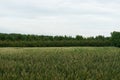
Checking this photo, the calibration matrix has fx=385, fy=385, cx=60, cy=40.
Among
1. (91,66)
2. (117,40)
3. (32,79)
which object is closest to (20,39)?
(117,40)

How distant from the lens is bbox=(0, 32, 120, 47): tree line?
43622 millimetres

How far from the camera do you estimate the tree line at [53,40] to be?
4362cm

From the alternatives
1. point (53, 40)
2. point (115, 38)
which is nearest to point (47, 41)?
point (53, 40)

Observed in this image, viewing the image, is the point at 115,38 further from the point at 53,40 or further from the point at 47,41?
the point at 53,40

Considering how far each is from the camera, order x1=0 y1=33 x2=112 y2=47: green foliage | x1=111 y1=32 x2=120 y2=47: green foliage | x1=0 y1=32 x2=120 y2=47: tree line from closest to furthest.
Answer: x1=111 y1=32 x2=120 y2=47: green foliage, x1=0 y1=32 x2=120 y2=47: tree line, x1=0 y1=33 x2=112 y2=47: green foliage

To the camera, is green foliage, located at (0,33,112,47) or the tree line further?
green foliage, located at (0,33,112,47)

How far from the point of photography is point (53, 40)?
4922cm

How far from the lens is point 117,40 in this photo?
4225 centimetres

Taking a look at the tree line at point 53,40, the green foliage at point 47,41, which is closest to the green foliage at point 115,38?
the tree line at point 53,40

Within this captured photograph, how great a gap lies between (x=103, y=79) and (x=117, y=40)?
3372cm

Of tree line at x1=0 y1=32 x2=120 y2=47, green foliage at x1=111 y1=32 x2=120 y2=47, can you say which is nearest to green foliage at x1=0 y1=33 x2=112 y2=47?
tree line at x1=0 y1=32 x2=120 y2=47

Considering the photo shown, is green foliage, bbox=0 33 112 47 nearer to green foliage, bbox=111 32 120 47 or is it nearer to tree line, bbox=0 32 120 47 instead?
tree line, bbox=0 32 120 47

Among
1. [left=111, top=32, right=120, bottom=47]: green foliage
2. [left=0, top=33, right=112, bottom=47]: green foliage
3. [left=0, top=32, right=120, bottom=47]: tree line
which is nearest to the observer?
[left=111, top=32, right=120, bottom=47]: green foliage

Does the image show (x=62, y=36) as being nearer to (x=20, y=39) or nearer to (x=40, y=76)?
(x=20, y=39)
